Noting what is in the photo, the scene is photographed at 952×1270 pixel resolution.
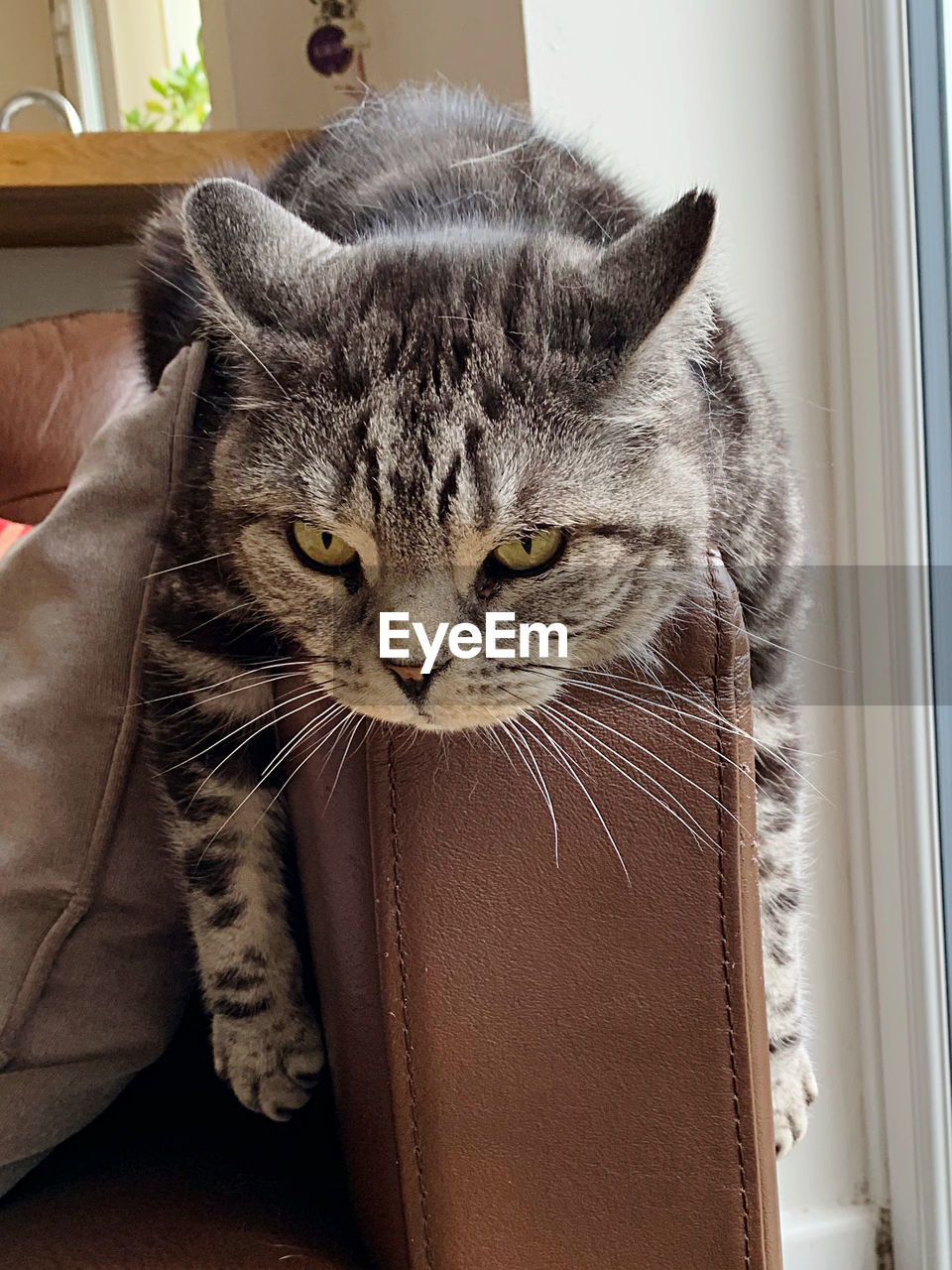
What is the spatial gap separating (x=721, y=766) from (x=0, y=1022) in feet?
1.50

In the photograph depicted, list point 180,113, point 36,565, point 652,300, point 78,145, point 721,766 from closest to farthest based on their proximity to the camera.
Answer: point 721,766 → point 652,300 → point 36,565 → point 78,145 → point 180,113

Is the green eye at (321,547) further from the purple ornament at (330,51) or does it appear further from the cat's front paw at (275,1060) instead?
the purple ornament at (330,51)

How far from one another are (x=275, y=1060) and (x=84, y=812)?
0.72 ft

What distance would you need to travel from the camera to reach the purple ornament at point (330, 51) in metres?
1.74

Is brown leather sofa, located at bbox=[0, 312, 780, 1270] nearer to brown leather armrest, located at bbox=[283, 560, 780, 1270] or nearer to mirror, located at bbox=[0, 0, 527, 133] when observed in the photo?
brown leather armrest, located at bbox=[283, 560, 780, 1270]

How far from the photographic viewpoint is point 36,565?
2.53 ft

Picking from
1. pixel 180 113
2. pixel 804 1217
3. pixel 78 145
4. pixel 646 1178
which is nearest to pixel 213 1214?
pixel 646 1178

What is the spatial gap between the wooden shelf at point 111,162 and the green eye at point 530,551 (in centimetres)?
103

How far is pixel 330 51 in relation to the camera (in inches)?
68.7

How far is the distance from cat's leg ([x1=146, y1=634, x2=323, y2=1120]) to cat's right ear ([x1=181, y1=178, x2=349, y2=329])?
23 centimetres

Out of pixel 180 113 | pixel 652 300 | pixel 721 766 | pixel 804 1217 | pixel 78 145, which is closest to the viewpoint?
pixel 721 766

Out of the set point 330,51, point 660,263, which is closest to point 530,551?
point 660,263

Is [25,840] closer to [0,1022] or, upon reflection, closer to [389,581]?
[0,1022]

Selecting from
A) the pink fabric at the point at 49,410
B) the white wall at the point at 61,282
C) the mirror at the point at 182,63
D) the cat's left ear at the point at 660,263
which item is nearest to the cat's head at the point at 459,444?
the cat's left ear at the point at 660,263
